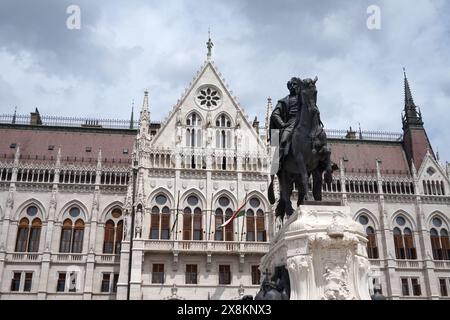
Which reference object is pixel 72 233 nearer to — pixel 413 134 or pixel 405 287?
pixel 405 287

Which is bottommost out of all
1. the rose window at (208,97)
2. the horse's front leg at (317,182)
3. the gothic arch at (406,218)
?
the horse's front leg at (317,182)

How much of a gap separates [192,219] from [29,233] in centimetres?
1440

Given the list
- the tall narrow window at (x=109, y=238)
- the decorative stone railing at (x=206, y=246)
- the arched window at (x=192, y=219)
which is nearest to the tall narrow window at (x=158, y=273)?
the decorative stone railing at (x=206, y=246)

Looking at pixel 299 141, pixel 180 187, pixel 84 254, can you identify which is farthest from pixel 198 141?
pixel 299 141

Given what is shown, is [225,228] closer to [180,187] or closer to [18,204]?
[180,187]

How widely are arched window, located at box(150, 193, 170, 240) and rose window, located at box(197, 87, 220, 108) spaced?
963 centimetres

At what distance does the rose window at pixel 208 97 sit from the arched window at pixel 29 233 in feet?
57.9

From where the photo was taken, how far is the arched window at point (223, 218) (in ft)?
135

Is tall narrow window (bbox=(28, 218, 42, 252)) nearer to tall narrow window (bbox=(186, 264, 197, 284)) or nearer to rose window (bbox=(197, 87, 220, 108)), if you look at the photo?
tall narrow window (bbox=(186, 264, 197, 284))

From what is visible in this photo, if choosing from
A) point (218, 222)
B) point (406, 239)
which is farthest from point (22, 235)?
point (406, 239)

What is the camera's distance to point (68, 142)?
165 ft

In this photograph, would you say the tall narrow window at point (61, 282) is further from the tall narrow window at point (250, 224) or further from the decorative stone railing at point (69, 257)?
the tall narrow window at point (250, 224)

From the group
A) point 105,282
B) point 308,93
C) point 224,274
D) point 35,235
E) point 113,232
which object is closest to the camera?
point 308,93

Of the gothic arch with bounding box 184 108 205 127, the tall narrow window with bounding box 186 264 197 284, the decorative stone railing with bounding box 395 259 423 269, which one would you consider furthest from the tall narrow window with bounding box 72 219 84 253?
the decorative stone railing with bounding box 395 259 423 269
